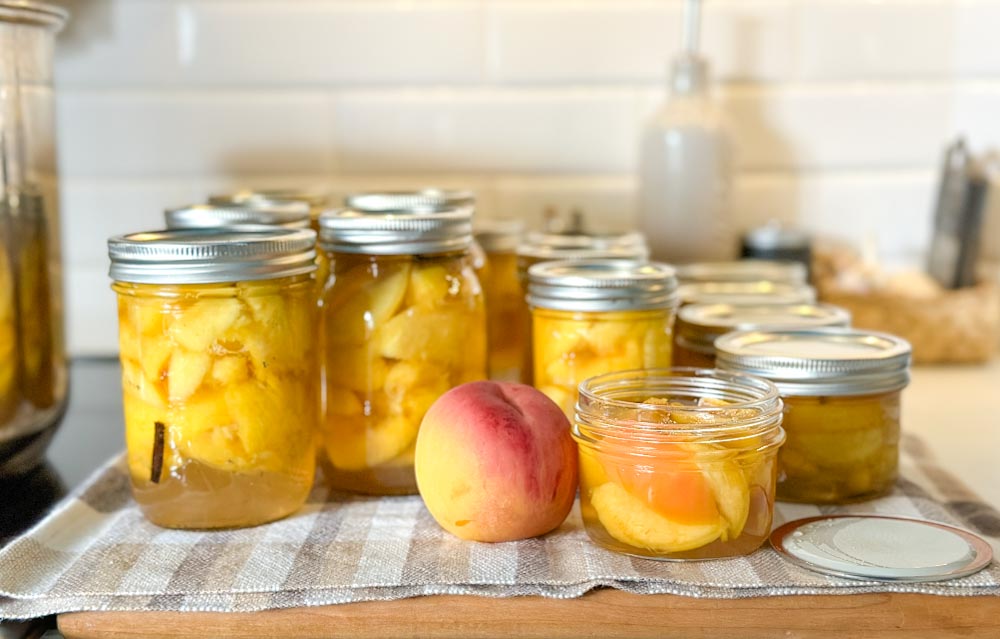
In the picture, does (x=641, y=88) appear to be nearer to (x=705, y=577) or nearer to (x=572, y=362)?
(x=572, y=362)

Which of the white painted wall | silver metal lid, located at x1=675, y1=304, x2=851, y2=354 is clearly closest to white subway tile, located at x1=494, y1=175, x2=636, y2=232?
the white painted wall

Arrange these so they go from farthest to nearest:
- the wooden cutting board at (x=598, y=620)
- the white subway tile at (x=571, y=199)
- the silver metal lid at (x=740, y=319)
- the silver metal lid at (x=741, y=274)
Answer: the white subway tile at (x=571, y=199) → the silver metal lid at (x=741, y=274) → the silver metal lid at (x=740, y=319) → the wooden cutting board at (x=598, y=620)

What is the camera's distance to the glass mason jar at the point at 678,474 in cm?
67

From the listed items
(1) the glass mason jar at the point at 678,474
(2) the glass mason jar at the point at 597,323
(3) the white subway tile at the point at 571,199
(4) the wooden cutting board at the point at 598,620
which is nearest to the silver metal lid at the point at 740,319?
(2) the glass mason jar at the point at 597,323

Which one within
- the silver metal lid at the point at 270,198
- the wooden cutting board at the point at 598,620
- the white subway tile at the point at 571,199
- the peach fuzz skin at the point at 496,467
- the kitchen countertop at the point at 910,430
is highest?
the silver metal lid at the point at 270,198

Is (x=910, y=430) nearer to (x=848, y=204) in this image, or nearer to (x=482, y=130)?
(x=848, y=204)

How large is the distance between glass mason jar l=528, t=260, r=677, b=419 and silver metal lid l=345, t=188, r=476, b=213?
0.35 ft

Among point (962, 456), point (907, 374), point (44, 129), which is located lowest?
point (962, 456)

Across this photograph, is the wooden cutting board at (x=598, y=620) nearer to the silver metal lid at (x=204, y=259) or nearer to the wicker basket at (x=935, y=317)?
the silver metal lid at (x=204, y=259)

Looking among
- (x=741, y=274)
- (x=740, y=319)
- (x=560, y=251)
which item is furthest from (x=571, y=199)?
(x=740, y=319)

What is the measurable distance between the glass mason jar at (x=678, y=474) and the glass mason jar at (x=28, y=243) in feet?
1.53

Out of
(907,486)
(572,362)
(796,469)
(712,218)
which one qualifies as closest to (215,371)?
(572,362)

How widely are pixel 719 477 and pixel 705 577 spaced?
0.21 ft

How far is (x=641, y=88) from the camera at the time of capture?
57.2 inches
